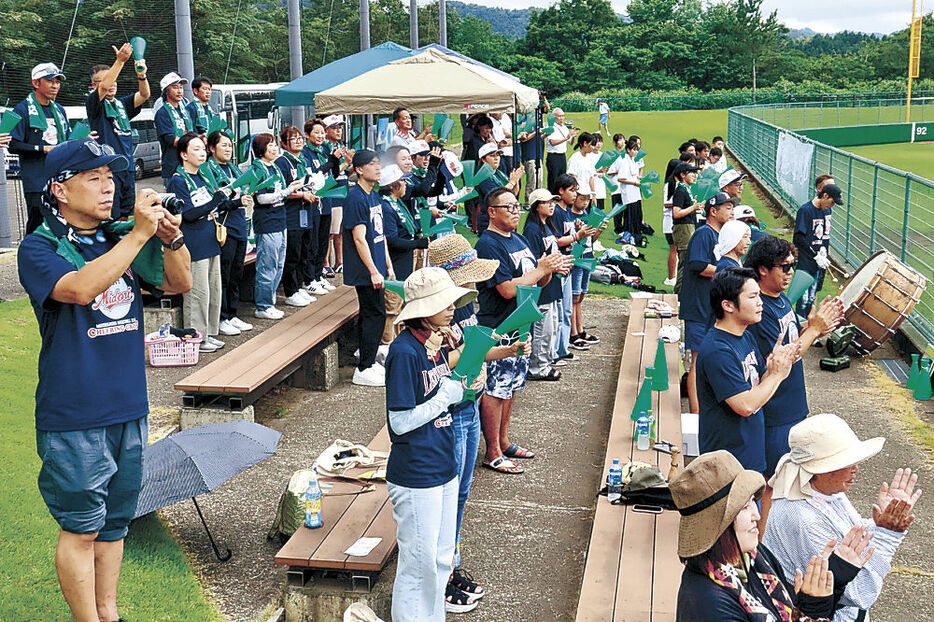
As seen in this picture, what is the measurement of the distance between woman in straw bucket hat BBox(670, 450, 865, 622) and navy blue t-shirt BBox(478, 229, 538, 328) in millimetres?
3797

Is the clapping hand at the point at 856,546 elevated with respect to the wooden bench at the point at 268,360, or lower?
elevated

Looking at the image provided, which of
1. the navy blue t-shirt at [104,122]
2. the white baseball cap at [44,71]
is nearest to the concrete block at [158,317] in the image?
the navy blue t-shirt at [104,122]

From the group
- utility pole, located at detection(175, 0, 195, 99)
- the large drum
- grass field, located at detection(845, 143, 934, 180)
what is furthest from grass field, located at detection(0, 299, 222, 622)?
grass field, located at detection(845, 143, 934, 180)

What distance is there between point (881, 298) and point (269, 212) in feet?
20.8

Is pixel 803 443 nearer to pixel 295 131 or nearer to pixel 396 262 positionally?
pixel 396 262

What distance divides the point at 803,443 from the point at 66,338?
299 cm

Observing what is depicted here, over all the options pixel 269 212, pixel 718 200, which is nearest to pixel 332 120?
pixel 269 212

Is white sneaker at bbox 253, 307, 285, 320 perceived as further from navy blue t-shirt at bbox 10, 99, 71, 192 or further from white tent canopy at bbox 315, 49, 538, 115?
white tent canopy at bbox 315, 49, 538, 115

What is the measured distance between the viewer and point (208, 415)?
24.0ft

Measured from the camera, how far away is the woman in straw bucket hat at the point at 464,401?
16.1 ft

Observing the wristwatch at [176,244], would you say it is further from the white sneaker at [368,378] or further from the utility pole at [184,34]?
the utility pole at [184,34]

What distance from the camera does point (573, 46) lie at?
267 feet

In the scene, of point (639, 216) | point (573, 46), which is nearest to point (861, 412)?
point (639, 216)

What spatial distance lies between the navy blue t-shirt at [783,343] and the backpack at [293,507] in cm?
264
